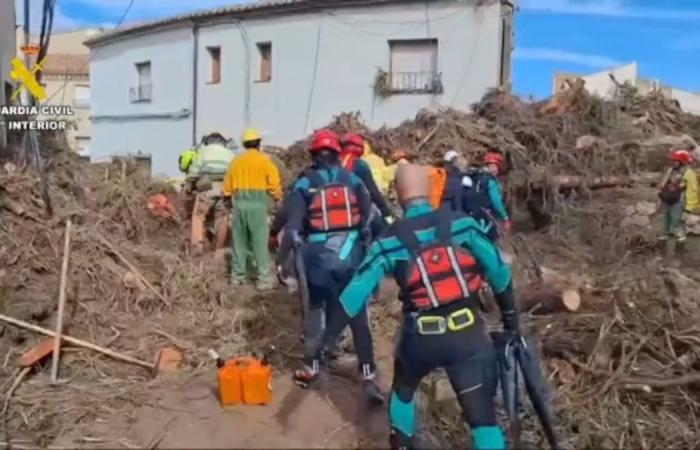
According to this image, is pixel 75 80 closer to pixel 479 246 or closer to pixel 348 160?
pixel 348 160

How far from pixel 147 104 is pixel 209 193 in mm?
16256

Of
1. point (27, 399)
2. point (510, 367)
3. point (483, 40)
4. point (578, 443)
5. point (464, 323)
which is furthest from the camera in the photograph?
point (483, 40)

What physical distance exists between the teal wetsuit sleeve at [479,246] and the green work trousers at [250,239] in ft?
16.9

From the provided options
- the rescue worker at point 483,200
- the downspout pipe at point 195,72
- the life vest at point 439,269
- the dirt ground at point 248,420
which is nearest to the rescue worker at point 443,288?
the life vest at point 439,269

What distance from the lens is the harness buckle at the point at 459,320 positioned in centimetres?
454

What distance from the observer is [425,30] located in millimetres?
Result: 20453

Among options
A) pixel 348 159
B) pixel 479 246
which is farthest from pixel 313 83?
pixel 479 246

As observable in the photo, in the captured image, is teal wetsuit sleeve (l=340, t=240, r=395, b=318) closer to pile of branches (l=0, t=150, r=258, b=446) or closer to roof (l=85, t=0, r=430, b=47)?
pile of branches (l=0, t=150, r=258, b=446)

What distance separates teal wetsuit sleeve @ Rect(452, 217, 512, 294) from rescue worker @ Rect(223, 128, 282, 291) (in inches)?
199

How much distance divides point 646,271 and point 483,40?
1284 cm

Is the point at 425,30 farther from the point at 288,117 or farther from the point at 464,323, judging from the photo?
the point at 464,323

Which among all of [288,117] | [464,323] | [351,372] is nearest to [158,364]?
[351,372]

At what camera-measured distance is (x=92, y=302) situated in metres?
8.77

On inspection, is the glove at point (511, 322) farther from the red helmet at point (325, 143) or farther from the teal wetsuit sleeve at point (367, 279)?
the red helmet at point (325, 143)
